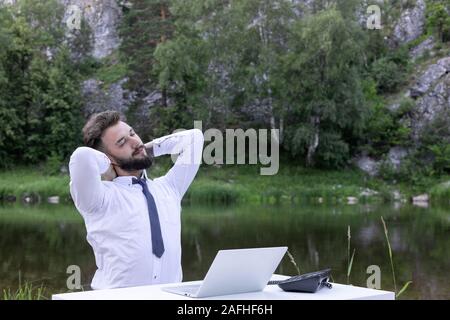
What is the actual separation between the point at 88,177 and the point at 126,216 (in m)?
0.32

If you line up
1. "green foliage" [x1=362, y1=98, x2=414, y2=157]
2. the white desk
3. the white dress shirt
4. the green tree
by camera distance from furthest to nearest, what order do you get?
1. "green foliage" [x1=362, y1=98, x2=414, y2=157]
2. the green tree
3. the white dress shirt
4. the white desk

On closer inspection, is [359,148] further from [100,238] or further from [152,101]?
[100,238]

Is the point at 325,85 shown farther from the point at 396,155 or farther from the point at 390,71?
the point at 390,71

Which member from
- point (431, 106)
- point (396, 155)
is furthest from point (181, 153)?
point (431, 106)

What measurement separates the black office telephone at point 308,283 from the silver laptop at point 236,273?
6cm

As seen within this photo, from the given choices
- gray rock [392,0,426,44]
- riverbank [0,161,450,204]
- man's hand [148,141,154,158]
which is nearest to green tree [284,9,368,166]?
riverbank [0,161,450,204]

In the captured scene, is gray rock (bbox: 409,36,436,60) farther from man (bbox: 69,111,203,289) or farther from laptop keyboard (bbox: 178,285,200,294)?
laptop keyboard (bbox: 178,285,200,294)

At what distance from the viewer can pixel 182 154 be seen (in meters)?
3.47

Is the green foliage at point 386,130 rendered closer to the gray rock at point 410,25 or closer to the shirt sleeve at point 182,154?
the gray rock at point 410,25

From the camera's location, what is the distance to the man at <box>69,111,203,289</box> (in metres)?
2.92

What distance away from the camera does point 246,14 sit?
2855cm

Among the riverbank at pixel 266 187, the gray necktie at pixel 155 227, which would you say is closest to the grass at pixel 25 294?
the gray necktie at pixel 155 227

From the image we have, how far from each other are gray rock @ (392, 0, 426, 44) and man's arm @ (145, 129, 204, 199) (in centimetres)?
3178
